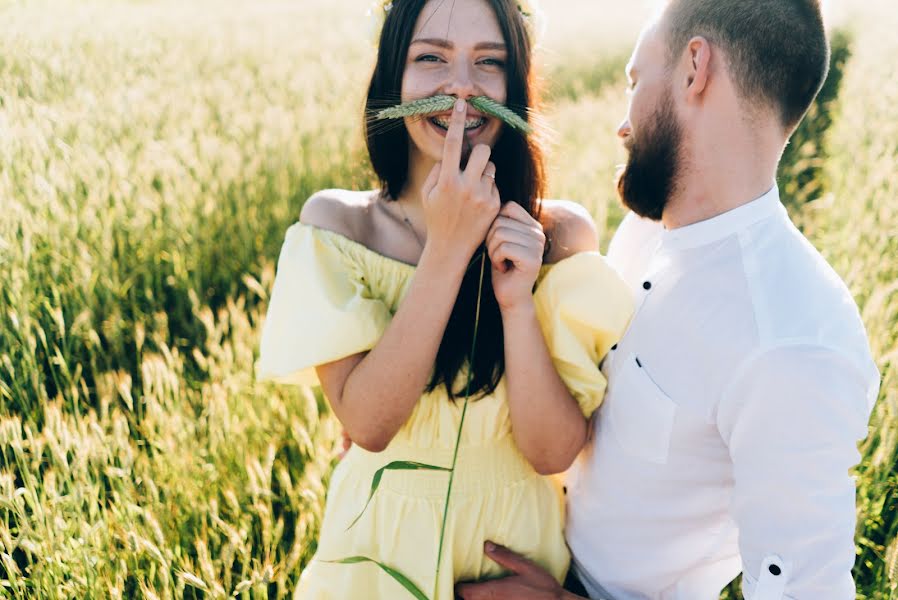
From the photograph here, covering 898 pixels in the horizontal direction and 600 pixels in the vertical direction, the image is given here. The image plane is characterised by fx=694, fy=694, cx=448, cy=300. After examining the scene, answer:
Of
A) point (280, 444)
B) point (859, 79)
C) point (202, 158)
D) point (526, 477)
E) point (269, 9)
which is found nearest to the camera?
point (526, 477)

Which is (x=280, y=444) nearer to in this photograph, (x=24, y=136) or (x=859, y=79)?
(x=24, y=136)

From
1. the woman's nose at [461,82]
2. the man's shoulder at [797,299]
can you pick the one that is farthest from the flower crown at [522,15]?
the man's shoulder at [797,299]

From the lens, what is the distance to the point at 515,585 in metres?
1.77

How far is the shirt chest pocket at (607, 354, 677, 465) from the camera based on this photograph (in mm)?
1676

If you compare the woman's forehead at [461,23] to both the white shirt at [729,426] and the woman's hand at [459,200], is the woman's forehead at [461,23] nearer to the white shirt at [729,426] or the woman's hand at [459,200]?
the woman's hand at [459,200]

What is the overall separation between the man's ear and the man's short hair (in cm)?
3

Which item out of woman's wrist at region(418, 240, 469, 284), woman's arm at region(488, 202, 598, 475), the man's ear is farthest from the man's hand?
the man's ear

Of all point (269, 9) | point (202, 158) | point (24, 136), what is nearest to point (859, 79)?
point (202, 158)

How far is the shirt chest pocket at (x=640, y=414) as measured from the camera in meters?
1.68

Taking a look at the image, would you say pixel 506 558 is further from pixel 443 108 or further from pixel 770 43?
pixel 770 43

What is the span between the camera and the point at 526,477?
194 cm

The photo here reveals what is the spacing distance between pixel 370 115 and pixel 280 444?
1340 mm

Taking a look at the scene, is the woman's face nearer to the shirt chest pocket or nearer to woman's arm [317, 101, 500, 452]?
woman's arm [317, 101, 500, 452]

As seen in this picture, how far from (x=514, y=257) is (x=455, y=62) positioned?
0.54 metres
